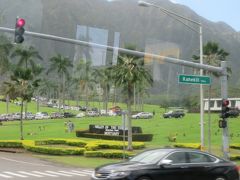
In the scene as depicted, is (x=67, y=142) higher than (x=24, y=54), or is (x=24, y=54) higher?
(x=24, y=54)

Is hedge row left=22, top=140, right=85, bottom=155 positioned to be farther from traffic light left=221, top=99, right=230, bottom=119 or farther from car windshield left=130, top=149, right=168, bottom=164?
car windshield left=130, top=149, right=168, bottom=164

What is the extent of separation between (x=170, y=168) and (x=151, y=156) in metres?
0.80

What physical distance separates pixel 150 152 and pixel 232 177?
301 centimetres

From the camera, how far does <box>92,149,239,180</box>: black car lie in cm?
1483

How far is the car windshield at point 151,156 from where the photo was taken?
1555 cm

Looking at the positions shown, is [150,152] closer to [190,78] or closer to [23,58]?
[190,78]

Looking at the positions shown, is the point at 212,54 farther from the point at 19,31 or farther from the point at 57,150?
the point at 19,31

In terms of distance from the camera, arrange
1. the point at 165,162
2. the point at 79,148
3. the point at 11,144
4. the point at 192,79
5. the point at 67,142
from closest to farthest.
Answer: the point at 165,162 < the point at 192,79 < the point at 79,148 < the point at 11,144 < the point at 67,142

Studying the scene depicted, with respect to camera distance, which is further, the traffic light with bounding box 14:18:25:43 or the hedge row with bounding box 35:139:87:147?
the hedge row with bounding box 35:139:87:147

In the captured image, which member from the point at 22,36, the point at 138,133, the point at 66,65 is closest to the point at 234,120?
the point at 138,133

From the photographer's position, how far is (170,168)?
15.5 meters

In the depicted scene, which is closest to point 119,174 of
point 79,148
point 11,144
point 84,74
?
point 79,148

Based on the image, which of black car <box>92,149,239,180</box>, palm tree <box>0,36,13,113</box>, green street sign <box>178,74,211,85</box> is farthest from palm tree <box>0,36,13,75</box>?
black car <box>92,149,239,180</box>

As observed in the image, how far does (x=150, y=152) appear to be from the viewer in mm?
16391
